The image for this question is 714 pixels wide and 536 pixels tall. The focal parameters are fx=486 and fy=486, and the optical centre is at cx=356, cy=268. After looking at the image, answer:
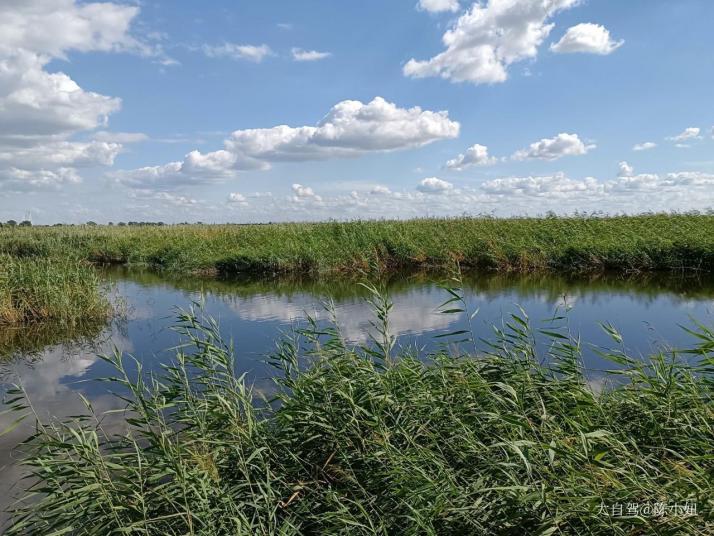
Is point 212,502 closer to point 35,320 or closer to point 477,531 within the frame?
point 477,531

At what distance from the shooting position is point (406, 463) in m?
4.08

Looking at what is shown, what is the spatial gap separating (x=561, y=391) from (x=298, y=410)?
106 inches

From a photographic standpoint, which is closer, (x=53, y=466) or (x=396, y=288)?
(x=53, y=466)

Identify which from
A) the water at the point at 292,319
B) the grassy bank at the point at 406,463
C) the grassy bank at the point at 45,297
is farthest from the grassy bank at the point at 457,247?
the grassy bank at the point at 406,463

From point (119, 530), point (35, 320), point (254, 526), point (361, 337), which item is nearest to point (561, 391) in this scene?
point (254, 526)

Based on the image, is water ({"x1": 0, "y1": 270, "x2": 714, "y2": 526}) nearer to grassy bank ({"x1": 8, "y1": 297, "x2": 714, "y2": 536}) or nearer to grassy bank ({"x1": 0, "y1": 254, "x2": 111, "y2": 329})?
grassy bank ({"x1": 0, "y1": 254, "x2": 111, "y2": 329})

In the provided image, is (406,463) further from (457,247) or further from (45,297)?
(457,247)

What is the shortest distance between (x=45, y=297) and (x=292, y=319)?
705 cm

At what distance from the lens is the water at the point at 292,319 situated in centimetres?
898

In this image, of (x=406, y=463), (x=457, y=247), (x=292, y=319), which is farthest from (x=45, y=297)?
(x=457, y=247)

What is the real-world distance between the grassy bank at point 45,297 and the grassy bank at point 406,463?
10.2m

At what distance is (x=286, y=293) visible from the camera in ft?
63.1

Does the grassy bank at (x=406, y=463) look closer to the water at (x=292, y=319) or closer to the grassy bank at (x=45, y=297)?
the water at (x=292, y=319)

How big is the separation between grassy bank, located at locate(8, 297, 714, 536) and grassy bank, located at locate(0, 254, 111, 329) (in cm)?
1017
